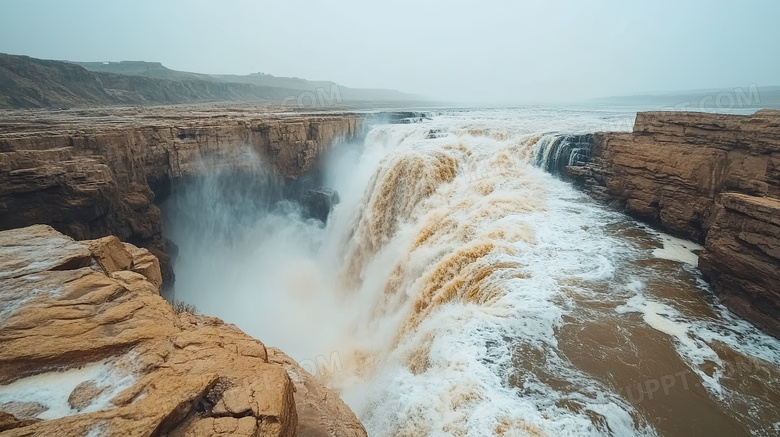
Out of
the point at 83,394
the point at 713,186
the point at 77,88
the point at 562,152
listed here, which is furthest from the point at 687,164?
the point at 77,88

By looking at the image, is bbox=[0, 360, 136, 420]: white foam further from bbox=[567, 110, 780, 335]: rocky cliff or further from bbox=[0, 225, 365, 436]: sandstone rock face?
bbox=[567, 110, 780, 335]: rocky cliff

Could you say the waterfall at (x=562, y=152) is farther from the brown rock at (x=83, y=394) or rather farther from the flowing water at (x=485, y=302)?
the brown rock at (x=83, y=394)

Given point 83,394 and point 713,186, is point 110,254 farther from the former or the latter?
point 713,186

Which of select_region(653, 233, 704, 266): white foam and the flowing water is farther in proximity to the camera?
select_region(653, 233, 704, 266): white foam

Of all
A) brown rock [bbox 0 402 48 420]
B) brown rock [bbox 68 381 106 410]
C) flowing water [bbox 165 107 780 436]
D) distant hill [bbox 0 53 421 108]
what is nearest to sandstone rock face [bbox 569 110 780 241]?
flowing water [bbox 165 107 780 436]

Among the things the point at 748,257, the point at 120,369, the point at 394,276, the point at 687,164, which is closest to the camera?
the point at 120,369

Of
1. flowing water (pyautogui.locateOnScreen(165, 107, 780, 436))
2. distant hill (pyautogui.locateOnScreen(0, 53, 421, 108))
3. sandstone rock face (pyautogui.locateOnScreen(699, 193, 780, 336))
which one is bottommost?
flowing water (pyautogui.locateOnScreen(165, 107, 780, 436))

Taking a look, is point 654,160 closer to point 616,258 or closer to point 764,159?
point 764,159
